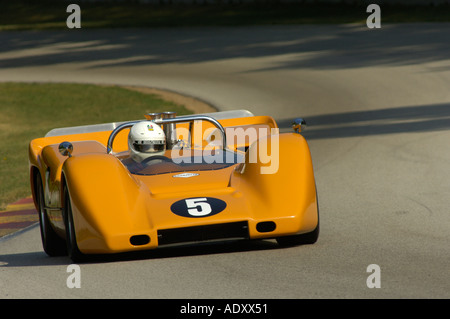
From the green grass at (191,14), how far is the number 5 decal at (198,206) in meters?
24.5

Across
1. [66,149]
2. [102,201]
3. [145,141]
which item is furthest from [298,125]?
[102,201]

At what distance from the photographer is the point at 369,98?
1834cm

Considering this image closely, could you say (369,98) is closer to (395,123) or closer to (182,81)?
(395,123)

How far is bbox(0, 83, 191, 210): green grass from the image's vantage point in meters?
17.8

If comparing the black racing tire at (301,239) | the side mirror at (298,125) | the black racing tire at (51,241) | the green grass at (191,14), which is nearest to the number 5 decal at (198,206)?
the black racing tire at (301,239)

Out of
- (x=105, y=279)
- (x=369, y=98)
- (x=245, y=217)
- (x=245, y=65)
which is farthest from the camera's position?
(x=245, y=65)

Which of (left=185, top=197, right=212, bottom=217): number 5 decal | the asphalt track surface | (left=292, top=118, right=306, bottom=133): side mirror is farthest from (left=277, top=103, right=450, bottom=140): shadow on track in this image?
(left=185, top=197, right=212, bottom=217): number 5 decal

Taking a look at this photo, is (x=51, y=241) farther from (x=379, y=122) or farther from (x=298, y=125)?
(x=379, y=122)

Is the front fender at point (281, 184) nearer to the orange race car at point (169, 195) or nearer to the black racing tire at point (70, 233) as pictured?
the orange race car at point (169, 195)

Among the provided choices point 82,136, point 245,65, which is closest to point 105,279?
point 82,136

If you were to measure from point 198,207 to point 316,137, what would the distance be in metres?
8.00

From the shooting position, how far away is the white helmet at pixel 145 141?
321 inches

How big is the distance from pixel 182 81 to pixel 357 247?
1654 centimetres

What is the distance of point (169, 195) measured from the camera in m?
7.04
